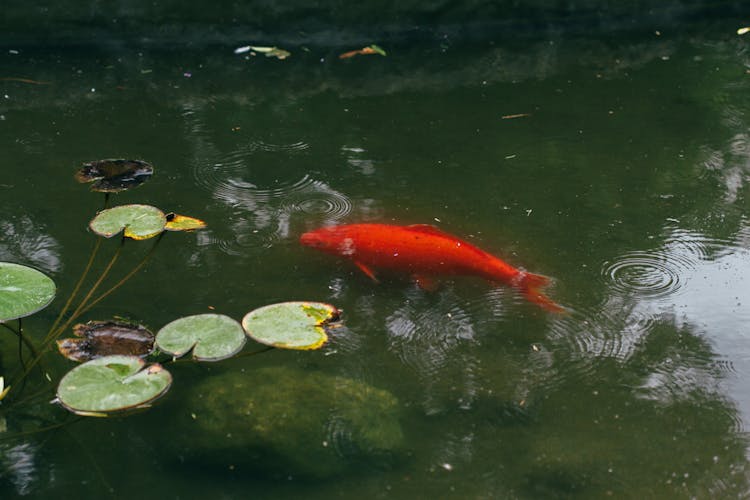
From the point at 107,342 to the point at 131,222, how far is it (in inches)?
22.5

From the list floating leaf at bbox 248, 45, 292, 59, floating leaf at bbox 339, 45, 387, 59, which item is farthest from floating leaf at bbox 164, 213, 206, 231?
floating leaf at bbox 339, 45, 387, 59

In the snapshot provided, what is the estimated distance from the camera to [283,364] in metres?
2.74

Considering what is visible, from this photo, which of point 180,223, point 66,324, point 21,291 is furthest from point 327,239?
point 21,291

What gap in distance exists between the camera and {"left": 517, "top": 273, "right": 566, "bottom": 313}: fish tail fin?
3012mm

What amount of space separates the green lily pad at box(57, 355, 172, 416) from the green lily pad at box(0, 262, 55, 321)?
32 centimetres

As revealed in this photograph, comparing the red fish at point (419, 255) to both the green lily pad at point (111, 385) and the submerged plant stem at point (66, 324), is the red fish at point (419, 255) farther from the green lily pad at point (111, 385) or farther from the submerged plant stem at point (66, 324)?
the green lily pad at point (111, 385)

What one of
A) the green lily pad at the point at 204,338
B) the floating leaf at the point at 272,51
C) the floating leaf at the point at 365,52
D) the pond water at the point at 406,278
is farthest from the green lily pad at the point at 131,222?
the floating leaf at the point at 365,52

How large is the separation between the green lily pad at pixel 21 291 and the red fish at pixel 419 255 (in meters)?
1.02

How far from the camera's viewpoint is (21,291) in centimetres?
262

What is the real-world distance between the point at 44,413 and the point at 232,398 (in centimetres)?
56

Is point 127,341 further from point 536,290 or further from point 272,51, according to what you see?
point 272,51

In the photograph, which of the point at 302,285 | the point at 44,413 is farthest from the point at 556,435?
the point at 44,413

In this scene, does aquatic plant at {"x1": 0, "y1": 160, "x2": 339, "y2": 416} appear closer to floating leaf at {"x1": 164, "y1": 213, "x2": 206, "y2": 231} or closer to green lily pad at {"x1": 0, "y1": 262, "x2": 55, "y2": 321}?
green lily pad at {"x1": 0, "y1": 262, "x2": 55, "y2": 321}

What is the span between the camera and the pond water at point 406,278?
243 cm
